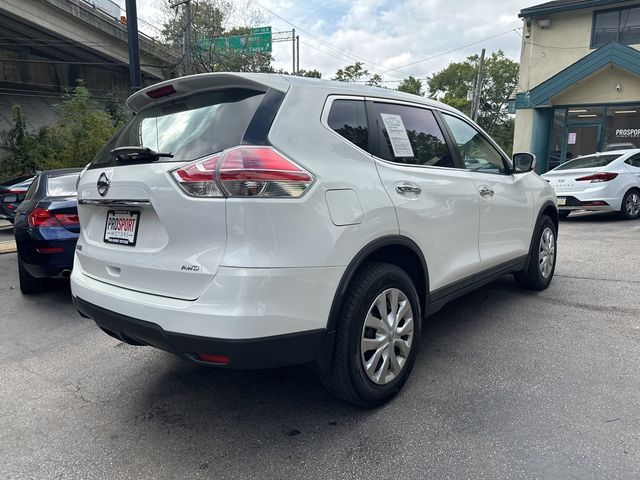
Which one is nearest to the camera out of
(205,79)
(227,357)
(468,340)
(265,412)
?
(227,357)

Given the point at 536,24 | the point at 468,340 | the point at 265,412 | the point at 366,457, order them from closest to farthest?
the point at 366,457, the point at 265,412, the point at 468,340, the point at 536,24

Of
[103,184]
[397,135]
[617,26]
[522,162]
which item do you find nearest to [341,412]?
[397,135]

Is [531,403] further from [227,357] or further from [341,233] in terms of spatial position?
[227,357]

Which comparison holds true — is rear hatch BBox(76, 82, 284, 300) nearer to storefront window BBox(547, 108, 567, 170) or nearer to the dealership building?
the dealership building

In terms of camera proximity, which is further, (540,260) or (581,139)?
(581,139)

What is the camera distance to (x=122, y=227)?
259 centimetres

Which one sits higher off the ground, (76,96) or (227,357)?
(76,96)

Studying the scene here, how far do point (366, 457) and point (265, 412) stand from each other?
27.6 inches

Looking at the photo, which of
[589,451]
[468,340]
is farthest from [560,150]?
[589,451]

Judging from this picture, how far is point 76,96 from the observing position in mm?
17609

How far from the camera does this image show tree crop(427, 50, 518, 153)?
56312 millimetres

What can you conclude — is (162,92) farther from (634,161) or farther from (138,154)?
(634,161)

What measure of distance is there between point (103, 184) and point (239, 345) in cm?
129

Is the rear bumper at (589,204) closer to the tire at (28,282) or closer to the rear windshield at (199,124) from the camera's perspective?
the rear windshield at (199,124)
